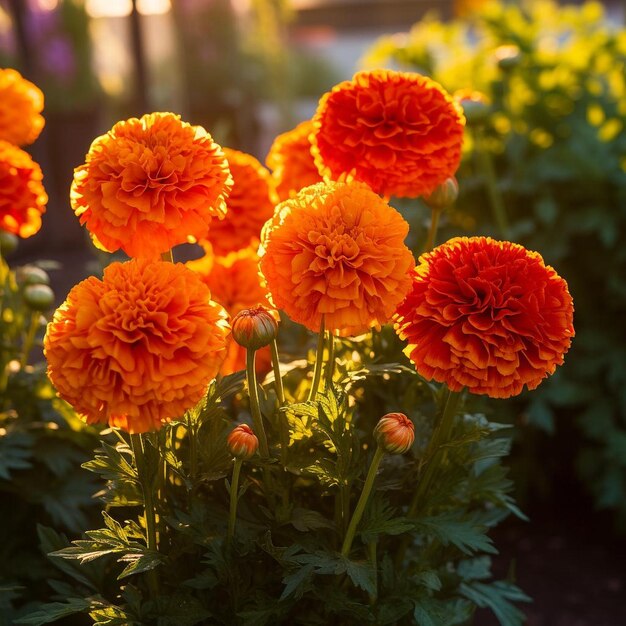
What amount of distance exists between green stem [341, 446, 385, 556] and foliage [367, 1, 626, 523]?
147cm

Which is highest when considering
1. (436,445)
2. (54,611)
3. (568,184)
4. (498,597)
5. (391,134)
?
(391,134)

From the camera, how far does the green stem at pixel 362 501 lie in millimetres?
1128

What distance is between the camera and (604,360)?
2.73 metres

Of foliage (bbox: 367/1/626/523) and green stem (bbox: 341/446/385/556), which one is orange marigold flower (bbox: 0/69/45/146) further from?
foliage (bbox: 367/1/626/523)

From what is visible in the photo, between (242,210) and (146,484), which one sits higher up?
(242,210)

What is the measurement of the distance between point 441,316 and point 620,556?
212 cm

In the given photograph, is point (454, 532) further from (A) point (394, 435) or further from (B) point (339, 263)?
(B) point (339, 263)

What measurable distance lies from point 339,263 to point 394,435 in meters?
0.24

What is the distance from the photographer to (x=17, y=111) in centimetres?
179

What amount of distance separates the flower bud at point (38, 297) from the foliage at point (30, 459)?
40 mm

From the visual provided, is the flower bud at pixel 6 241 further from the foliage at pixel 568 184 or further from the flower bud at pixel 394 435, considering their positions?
the foliage at pixel 568 184

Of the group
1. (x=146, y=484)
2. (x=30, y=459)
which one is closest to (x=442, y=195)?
(x=146, y=484)

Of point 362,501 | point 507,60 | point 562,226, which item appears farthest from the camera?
point 562,226

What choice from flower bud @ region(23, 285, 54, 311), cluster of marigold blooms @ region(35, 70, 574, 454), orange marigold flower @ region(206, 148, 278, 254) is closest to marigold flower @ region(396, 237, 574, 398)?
cluster of marigold blooms @ region(35, 70, 574, 454)
